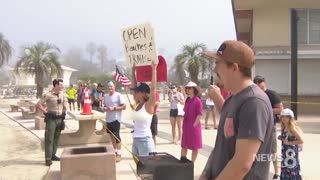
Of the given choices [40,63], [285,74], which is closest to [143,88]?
[285,74]

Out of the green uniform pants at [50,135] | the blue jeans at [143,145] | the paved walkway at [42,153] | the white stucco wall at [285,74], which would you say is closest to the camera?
the blue jeans at [143,145]

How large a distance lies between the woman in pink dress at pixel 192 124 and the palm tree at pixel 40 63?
113ft

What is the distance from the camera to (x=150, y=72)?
675 cm

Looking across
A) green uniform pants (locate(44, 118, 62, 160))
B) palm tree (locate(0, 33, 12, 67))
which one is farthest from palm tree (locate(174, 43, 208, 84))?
green uniform pants (locate(44, 118, 62, 160))

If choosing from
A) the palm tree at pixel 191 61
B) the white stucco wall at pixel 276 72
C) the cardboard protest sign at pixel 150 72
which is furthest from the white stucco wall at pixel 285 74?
the cardboard protest sign at pixel 150 72

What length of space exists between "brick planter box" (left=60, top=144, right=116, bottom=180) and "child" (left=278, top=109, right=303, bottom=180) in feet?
Result: 8.66

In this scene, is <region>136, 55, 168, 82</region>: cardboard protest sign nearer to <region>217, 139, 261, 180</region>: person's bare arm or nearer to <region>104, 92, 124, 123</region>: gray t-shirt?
<region>104, 92, 124, 123</region>: gray t-shirt

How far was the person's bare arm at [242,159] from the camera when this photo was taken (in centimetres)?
271

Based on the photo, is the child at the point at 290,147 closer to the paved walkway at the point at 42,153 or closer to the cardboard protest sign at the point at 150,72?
the paved walkway at the point at 42,153

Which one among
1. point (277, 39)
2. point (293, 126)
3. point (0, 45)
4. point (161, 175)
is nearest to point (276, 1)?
point (277, 39)

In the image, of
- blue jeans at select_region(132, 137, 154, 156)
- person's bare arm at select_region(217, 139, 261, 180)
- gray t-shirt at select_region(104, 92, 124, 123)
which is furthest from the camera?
gray t-shirt at select_region(104, 92, 124, 123)

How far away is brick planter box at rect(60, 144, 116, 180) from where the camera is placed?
24.5 ft

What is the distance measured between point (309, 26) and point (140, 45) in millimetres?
18760

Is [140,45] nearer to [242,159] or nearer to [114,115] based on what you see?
[114,115]
